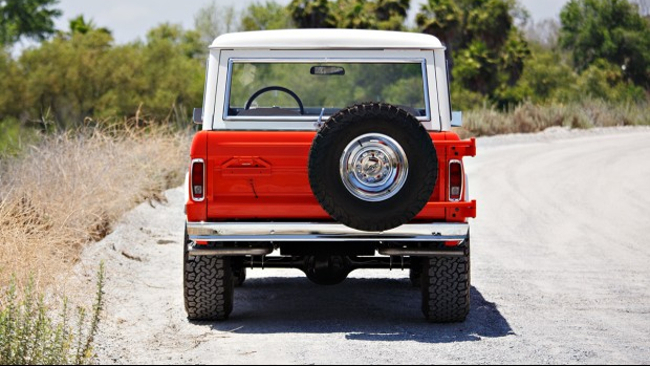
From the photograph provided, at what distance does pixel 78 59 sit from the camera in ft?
125

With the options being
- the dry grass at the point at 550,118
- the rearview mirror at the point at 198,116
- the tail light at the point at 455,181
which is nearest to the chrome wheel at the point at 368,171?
the tail light at the point at 455,181

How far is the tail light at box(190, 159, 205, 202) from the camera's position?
7.52 meters

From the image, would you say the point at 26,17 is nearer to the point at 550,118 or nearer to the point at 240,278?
the point at 550,118

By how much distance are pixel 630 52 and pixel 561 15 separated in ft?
26.7

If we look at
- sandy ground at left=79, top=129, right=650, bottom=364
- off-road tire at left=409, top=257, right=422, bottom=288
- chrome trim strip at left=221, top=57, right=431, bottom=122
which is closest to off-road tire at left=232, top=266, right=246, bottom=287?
sandy ground at left=79, top=129, right=650, bottom=364

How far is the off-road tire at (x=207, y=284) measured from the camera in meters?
7.99

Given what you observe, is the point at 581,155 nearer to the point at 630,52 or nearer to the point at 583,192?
the point at 583,192

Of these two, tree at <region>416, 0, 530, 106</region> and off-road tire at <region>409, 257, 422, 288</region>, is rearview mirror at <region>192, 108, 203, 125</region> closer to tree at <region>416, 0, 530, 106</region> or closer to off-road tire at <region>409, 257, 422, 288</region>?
off-road tire at <region>409, 257, 422, 288</region>

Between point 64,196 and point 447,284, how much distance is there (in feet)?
19.4

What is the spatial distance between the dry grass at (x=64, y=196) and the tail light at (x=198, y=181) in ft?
5.83

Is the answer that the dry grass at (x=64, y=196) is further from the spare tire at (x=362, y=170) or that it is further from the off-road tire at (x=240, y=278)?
the spare tire at (x=362, y=170)

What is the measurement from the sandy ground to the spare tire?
87 centimetres

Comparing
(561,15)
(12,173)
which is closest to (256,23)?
(561,15)

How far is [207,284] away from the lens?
7988mm
